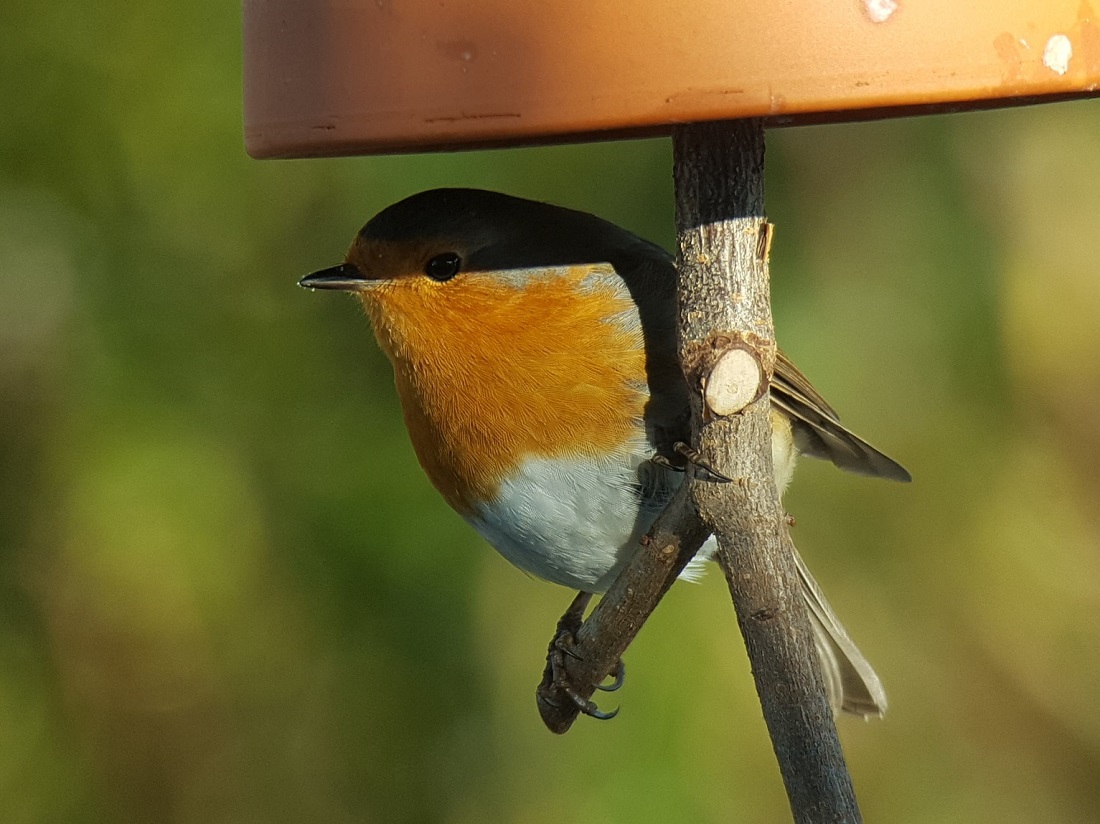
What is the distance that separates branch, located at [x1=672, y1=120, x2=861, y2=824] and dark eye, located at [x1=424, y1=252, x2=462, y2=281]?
2.10ft

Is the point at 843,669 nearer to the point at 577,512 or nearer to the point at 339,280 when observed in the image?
the point at 577,512

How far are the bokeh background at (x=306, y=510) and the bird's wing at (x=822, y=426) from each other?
93cm

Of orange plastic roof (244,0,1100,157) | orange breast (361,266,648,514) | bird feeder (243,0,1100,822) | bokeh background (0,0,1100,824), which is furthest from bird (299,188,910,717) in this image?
bokeh background (0,0,1100,824)

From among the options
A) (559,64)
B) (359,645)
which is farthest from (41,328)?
(559,64)

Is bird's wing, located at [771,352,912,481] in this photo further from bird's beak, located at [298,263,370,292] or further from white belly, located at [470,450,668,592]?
bird's beak, located at [298,263,370,292]

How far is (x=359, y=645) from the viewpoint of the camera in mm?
3383

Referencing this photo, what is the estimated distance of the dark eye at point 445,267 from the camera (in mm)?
2283

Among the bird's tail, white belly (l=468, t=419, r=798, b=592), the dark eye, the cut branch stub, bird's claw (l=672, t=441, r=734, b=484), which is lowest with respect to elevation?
the bird's tail

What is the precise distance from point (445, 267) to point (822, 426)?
0.72 m

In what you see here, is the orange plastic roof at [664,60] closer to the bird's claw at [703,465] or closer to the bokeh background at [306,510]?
the bird's claw at [703,465]

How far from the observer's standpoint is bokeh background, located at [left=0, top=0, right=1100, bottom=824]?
330 centimetres

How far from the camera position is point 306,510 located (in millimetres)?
3371

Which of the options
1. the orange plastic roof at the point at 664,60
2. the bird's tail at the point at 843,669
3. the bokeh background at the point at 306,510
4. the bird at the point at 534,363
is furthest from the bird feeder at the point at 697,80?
the bokeh background at the point at 306,510

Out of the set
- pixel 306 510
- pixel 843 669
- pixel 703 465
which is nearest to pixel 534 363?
pixel 703 465
